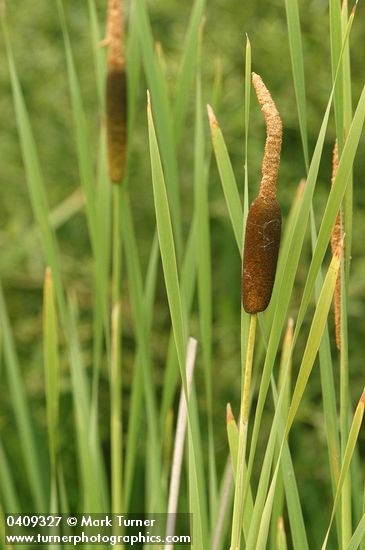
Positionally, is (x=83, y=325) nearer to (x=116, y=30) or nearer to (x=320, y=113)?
(x=320, y=113)

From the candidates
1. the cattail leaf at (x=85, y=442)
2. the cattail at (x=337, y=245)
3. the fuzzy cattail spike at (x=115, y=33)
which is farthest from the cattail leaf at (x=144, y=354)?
the cattail at (x=337, y=245)

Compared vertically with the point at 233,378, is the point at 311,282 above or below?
below

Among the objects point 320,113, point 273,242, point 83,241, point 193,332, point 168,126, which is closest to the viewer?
point 273,242

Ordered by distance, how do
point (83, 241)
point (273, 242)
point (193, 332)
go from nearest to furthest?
point (273, 242), point (193, 332), point (83, 241)

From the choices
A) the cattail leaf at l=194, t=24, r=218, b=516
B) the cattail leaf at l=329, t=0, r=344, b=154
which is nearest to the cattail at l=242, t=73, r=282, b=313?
the cattail leaf at l=329, t=0, r=344, b=154

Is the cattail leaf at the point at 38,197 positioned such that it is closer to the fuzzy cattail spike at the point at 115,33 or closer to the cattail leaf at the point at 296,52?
the fuzzy cattail spike at the point at 115,33

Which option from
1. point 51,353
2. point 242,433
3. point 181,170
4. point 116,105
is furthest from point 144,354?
point 181,170

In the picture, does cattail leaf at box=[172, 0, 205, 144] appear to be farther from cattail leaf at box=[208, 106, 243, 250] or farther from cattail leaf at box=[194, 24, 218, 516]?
cattail leaf at box=[208, 106, 243, 250]

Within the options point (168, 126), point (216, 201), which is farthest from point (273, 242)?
point (216, 201)
